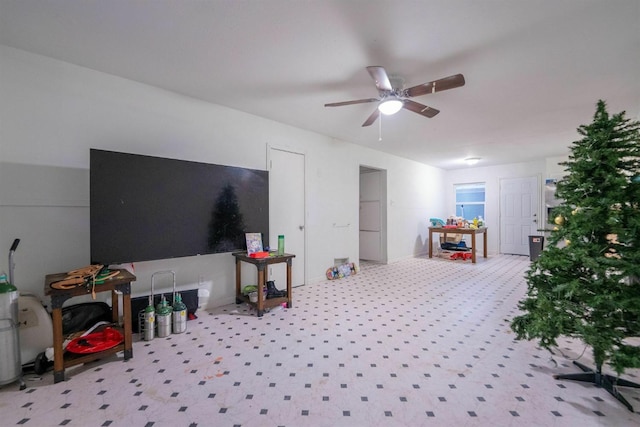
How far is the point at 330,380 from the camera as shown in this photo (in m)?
1.88

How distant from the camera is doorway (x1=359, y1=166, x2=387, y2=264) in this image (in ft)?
20.2

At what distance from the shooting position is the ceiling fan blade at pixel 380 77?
6.68ft

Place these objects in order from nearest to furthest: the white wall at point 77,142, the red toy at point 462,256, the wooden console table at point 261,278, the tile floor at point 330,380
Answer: the tile floor at point 330,380, the white wall at point 77,142, the wooden console table at point 261,278, the red toy at point 462,256

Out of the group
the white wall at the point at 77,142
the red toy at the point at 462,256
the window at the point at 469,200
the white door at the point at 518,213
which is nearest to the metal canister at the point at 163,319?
the white wall at the point at 77,142

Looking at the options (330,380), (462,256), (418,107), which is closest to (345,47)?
(418,107)

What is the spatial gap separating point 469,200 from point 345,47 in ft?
25.9

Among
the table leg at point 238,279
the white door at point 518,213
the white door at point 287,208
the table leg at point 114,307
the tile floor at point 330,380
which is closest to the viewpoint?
the tile floor at point 330,380

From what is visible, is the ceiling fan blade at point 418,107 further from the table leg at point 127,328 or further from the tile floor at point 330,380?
the table leg at point 127,328

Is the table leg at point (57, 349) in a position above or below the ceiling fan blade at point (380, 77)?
below

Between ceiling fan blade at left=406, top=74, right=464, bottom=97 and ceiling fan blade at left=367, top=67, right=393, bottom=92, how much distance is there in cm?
25

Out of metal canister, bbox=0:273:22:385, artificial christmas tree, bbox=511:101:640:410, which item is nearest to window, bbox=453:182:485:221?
artificial christmas tree, bbox=511:101:640:410

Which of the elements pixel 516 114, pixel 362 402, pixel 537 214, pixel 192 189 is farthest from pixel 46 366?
pixel 537 214

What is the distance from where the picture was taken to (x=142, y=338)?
2494 millimetres

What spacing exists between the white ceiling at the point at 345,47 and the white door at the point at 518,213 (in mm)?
3748
